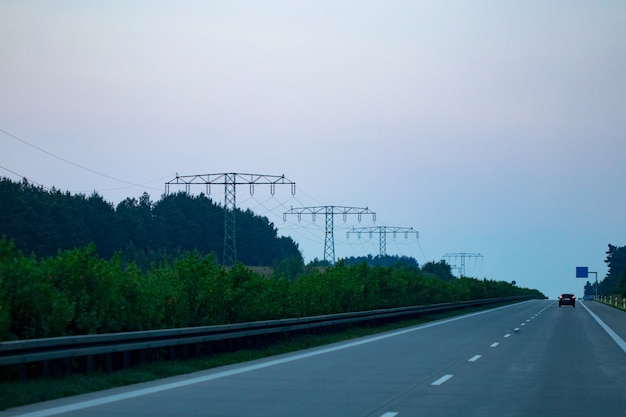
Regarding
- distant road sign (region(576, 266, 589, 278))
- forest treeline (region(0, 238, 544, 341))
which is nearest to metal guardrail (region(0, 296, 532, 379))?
forest treeline (region(0, 238, 544, 341))

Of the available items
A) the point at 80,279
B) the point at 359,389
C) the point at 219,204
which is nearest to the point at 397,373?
the point at 359,389

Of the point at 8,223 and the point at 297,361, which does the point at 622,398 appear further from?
the point at 8,223

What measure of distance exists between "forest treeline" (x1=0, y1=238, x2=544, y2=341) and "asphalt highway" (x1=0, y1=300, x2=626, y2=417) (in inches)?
90.1

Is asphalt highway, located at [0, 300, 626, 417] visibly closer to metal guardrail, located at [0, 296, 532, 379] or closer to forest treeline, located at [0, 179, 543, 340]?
metal guardrail, located at [0, 296, 532, 379]

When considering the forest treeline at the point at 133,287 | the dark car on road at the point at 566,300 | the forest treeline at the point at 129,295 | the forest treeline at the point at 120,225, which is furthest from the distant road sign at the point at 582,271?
the forest treeline at the point at 129,295

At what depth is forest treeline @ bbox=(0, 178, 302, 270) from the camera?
254 feet

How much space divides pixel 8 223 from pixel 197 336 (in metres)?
57.1

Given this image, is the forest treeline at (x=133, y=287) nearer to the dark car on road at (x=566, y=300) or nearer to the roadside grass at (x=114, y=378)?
the roadside grass at (x=114, y=378)

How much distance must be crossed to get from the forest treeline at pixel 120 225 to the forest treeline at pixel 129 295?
12863 mm

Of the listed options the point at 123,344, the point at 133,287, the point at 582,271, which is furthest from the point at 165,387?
the point at 582,271

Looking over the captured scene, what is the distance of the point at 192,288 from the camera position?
24938 millimetres

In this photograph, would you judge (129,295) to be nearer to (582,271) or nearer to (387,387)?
(387,387)

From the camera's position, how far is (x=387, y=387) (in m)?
16.7

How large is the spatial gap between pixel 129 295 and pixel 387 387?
701 cm
